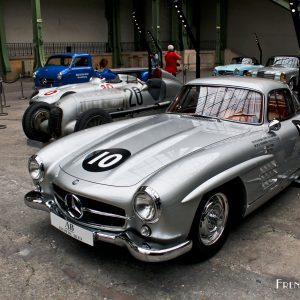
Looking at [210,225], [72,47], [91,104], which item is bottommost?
[210,225]

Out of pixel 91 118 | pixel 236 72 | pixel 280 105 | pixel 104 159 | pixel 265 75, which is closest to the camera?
pixel 104 159

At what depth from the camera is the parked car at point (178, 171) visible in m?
2.85

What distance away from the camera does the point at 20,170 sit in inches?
226

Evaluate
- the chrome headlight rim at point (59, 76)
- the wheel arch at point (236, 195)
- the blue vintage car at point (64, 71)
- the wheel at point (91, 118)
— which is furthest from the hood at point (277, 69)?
the wheel arch at point (236, 195)

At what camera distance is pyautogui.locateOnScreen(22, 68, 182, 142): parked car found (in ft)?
21.6

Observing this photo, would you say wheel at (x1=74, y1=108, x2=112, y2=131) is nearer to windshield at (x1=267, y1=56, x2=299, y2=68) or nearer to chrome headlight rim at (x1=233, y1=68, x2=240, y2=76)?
chrome headlight rim at (x1=233, y1=68, x2=240, y2=76)

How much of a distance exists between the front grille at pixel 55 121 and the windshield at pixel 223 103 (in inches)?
99.5

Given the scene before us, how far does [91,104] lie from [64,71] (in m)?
7.56

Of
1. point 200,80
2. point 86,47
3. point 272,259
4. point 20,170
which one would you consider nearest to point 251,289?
point 272,259

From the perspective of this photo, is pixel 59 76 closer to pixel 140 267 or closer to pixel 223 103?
pixel 223 103

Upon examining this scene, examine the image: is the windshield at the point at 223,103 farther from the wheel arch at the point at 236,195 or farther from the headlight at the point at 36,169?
the headlight at the point at 36,169

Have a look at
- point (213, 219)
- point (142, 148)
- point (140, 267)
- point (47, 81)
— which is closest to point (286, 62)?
point (47, 81)

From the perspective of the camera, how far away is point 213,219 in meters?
3.25

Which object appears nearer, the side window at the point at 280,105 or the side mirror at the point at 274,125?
the side mirror at the point at 274,125
